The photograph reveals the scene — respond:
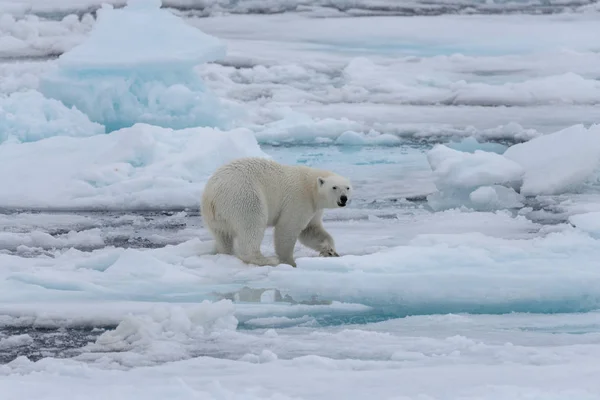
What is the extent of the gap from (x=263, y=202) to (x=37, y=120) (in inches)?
201

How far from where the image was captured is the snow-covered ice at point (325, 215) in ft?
10.6

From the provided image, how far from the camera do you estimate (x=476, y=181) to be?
6.95 meters

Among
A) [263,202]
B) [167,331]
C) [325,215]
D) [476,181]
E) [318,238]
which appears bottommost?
[325,215]

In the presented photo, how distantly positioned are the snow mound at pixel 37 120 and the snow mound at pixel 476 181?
3.99 metres

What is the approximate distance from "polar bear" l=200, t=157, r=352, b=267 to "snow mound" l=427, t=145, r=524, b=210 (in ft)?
6.81

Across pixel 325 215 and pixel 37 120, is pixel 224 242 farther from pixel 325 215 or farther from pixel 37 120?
pixel 37 120

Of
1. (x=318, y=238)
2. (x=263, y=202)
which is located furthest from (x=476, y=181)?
(x=263, y=202)

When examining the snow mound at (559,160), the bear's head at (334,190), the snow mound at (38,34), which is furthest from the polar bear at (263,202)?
the snow mound at (38,34)

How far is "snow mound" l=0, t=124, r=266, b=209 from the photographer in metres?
7.04

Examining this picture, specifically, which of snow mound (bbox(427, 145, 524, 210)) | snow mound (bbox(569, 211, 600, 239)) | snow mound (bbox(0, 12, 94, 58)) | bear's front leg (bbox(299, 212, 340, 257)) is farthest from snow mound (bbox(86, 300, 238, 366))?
snow mound (bbox(0, 12, 94, 58))

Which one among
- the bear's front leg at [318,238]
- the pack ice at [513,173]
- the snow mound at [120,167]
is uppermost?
the bear's front leg at [318,238]

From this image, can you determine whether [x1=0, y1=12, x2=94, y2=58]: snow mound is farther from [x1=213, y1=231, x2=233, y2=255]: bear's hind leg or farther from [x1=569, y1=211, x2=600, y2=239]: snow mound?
[x1=569, y1=211, x2=600, y2=239]: snow mound

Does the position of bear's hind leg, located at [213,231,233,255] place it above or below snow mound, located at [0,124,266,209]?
above

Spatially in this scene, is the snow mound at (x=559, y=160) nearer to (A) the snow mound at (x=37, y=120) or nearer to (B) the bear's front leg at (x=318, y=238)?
(B) the bear's front leg at (x=318, y=238)
